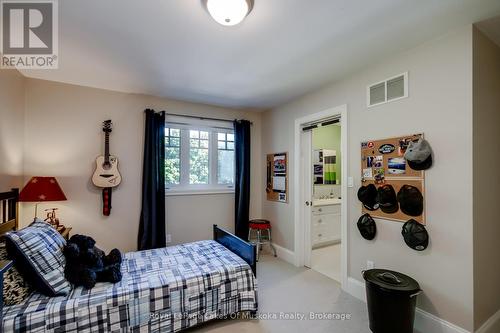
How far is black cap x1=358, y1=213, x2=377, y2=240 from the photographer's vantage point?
8.05ft

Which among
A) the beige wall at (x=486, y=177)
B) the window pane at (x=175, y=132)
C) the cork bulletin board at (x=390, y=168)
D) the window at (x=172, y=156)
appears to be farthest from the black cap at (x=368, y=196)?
the window pane at (x=175, y=132)

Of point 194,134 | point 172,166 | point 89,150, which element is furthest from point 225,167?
point 89,150

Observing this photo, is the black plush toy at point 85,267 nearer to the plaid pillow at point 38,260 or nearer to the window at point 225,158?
the plaid pillow at point 38,260

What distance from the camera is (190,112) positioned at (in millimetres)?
3783

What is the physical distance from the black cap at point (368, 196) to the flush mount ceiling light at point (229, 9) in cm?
201

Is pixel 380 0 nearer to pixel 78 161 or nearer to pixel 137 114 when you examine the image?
pixel 137 114

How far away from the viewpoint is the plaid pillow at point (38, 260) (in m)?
1.65

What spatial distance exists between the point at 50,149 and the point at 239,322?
2989 millimetres

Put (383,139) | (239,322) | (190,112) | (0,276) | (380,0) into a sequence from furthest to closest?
(190,112) → (383,139) → (239,322) → (380,0) → (0,276)

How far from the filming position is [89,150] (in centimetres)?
312

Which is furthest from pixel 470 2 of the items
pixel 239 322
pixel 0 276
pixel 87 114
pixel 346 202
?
pixel 87 114

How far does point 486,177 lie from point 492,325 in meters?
1.24

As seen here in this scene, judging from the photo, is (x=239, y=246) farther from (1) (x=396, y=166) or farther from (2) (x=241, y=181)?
(1) (x=396, y=166)

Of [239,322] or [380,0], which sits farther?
[239,322]
